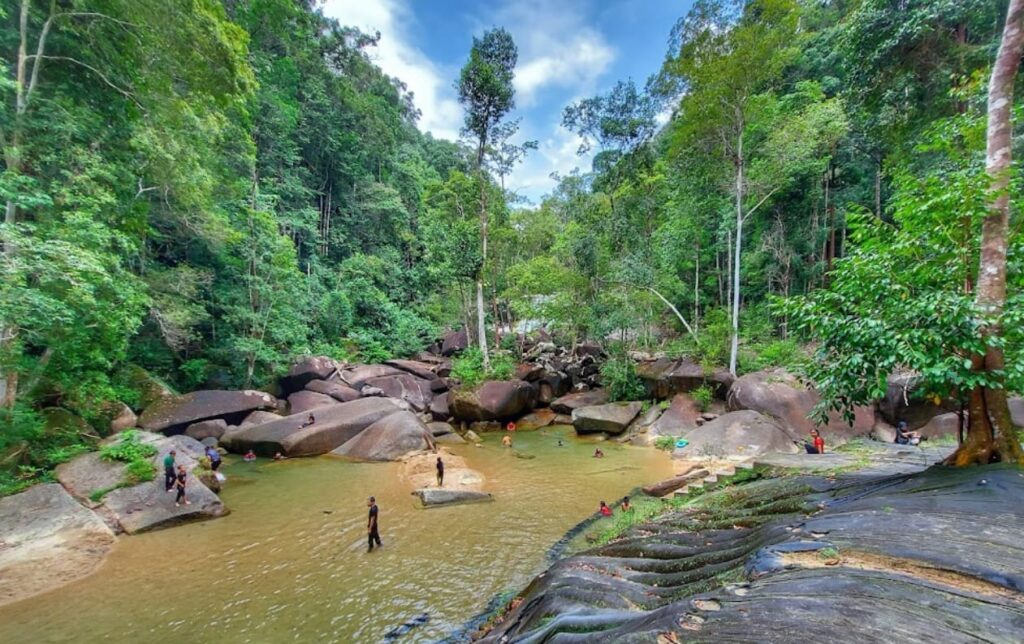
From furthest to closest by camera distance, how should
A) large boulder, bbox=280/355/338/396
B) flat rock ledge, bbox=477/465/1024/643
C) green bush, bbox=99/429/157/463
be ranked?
large boulder, bbox=280/355/338/396 → green bush, bbox=99/429/157/463 → flat rock ledge, bbox=477/465/1024/643

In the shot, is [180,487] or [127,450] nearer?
[180,487]

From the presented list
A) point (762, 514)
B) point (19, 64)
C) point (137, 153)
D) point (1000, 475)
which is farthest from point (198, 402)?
point (1000, 475)

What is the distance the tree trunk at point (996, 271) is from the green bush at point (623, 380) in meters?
17.6

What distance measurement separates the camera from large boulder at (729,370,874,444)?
49.5 feet

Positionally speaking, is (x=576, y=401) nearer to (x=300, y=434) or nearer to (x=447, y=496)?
(x=447, y=496)

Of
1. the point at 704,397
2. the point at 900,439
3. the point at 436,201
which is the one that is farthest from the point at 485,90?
the point at 900,439

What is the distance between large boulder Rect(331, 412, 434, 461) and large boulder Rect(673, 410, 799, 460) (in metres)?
9.63

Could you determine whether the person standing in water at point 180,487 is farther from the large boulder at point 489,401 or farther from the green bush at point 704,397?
the green bush at point 704,397

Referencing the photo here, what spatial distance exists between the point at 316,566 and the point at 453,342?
996 inches

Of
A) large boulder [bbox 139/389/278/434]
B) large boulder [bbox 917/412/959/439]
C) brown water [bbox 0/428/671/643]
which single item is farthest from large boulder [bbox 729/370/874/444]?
large boulder [bbox 139/389/278/434]

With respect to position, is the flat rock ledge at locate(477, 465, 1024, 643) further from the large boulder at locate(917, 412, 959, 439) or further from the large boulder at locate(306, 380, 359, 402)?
the large boulder at locate(306, 380, 359, 402)

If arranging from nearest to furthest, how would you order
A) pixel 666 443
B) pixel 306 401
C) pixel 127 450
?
1. pixel 127 450
2. pixel 666 443
3. pixel 306 401

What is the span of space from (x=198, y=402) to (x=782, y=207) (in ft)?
101

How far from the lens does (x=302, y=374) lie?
72.6ft
